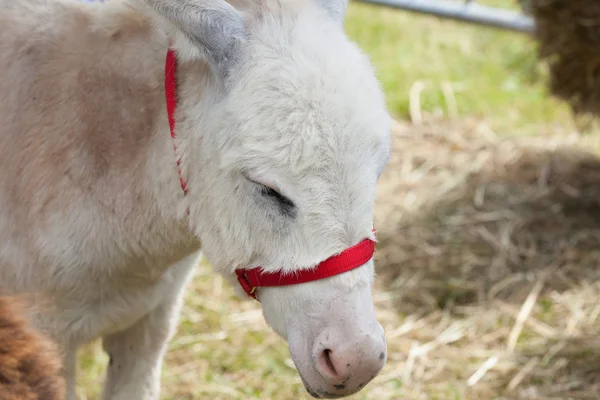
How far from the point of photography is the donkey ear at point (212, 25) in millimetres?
2029

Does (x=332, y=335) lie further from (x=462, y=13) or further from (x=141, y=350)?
(x=462, y=13)

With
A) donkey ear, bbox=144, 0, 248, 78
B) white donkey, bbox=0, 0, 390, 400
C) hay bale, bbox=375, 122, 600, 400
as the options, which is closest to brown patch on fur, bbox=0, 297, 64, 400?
white donkey, bbox=0, 0, 390, 400

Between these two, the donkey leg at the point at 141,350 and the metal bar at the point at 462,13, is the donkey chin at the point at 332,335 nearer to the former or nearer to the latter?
the donkey leg at the point at 141,350

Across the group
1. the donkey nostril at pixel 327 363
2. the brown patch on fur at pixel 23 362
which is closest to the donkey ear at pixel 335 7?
the donkey nostril at pixel 327 363

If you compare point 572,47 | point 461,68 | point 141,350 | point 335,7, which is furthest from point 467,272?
point 461,68

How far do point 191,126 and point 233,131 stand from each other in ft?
0.63

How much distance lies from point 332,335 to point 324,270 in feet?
0.50

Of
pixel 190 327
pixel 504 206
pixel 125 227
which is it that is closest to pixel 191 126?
pixel 125 227

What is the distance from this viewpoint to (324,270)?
1.98m

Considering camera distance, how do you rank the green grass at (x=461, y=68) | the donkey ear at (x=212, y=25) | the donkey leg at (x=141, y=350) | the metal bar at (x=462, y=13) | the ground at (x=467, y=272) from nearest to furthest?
the donkey ear at (x=212, y=25)
the donkey leg at (x=141, y=350)
the ground at (x=467, y=272)
the metal bar at (x=462, y=13)
the green grass at (x=461, y=68)

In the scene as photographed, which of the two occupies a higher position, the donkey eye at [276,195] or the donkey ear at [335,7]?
the donkey ear at [335,7]

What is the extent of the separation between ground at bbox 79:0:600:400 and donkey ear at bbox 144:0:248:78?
5.68ft

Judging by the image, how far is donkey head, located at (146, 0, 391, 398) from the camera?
195 cm

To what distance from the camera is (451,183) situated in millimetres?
5082
